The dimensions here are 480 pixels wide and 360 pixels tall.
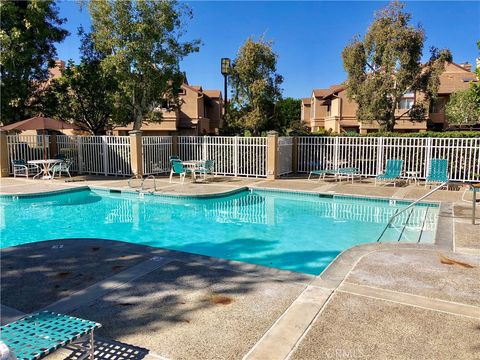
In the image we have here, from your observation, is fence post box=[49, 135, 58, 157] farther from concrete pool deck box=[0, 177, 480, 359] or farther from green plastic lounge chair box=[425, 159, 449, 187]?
green plastic lounge chair box=[425, 159, 449, 187]

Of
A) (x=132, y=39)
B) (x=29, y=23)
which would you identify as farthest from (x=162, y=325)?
(x=29, y=23)

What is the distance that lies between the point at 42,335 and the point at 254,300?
234cm

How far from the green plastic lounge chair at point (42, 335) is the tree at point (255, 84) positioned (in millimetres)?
16770

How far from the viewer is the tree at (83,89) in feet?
62.8

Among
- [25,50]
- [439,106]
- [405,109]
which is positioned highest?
Answer: [25,50]

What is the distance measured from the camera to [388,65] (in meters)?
19.1

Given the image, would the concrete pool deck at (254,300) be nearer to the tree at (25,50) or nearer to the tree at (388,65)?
the tree at (25,50)

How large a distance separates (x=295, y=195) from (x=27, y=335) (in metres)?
11.5

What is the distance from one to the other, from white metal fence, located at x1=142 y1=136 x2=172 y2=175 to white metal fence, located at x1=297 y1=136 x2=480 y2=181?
21.2ft

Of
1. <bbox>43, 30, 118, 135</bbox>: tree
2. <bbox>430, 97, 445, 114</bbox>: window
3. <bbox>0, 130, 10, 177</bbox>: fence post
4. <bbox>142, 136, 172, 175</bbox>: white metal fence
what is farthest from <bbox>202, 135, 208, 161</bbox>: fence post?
<bbox>430, 97, 445, 114</bbox>: window

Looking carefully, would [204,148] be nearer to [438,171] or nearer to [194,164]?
[194,164]

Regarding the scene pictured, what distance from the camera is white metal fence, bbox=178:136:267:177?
1712 cm

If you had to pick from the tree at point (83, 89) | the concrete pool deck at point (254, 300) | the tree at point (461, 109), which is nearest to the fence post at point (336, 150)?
the concrete pool deck at point (254, 300)

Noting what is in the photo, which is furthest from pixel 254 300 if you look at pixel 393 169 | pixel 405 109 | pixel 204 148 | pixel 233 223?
pixel 405 109
